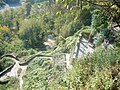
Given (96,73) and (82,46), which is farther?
(82,46)

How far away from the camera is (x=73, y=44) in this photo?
1444 centimetres

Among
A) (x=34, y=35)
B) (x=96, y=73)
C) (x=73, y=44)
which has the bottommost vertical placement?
(x=34, y=35)

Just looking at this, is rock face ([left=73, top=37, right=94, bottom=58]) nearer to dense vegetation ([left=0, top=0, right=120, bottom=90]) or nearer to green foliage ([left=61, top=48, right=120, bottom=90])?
dense vegetation ([left=0, top=0, right=120, bottom=90])

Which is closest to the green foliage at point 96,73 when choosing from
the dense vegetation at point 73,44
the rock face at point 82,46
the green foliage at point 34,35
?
the dense vegetation at point 73,44

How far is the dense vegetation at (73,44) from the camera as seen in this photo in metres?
4.00

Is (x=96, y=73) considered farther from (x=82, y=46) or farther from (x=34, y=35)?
(x=34, y=35)

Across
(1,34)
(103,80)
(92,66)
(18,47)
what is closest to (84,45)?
(92,66)

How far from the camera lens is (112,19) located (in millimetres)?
3547

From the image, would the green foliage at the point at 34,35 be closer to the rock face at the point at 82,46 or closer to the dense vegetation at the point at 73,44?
the dense vegetation at the point at 73,44

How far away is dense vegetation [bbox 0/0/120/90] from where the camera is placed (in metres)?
4.00

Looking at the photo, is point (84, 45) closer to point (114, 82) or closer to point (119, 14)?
point (114, 82)

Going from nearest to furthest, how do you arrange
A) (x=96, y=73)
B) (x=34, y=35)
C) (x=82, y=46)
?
(x=96, y=73) → (x=82, y=46) → (x=34, y=35)

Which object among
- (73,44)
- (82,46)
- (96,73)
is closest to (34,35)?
(73,44)

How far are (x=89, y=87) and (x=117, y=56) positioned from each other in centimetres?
116
